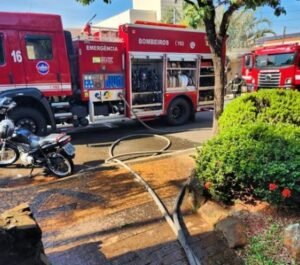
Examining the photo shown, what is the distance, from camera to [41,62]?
25.8 ft

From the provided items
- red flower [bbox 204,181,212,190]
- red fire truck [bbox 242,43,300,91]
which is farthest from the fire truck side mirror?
red flower [bbox 204,181,212,190]

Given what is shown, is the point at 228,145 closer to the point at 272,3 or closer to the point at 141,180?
the point at 141,180

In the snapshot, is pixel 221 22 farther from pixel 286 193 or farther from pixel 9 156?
pixel 9 156

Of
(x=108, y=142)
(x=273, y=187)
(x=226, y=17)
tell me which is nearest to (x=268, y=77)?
(x=108, y=142)

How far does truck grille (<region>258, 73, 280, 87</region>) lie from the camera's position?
607 inches

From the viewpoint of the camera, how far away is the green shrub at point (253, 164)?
3.20 meters

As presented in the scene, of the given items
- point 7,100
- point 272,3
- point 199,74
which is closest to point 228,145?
point 272,3

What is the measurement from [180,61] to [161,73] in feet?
2.68

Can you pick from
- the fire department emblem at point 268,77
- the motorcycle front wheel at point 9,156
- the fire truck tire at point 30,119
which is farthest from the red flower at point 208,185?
the fire department emblem at point 268,77

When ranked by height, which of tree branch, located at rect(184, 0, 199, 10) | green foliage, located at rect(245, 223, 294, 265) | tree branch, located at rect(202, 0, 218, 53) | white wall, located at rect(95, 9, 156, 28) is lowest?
green foliage, located at rect(245, 223, 294, 265)

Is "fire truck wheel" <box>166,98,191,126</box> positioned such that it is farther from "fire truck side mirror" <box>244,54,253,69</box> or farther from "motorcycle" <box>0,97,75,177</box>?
"fire truck side mirror" <box>244,54,253,69</box>

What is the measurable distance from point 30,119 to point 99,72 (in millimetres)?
2201

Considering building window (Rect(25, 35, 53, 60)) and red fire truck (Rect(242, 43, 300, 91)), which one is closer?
building window (Rect(25, 35, 53, 60))

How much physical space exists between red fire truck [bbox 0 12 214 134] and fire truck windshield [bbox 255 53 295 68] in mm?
6004
